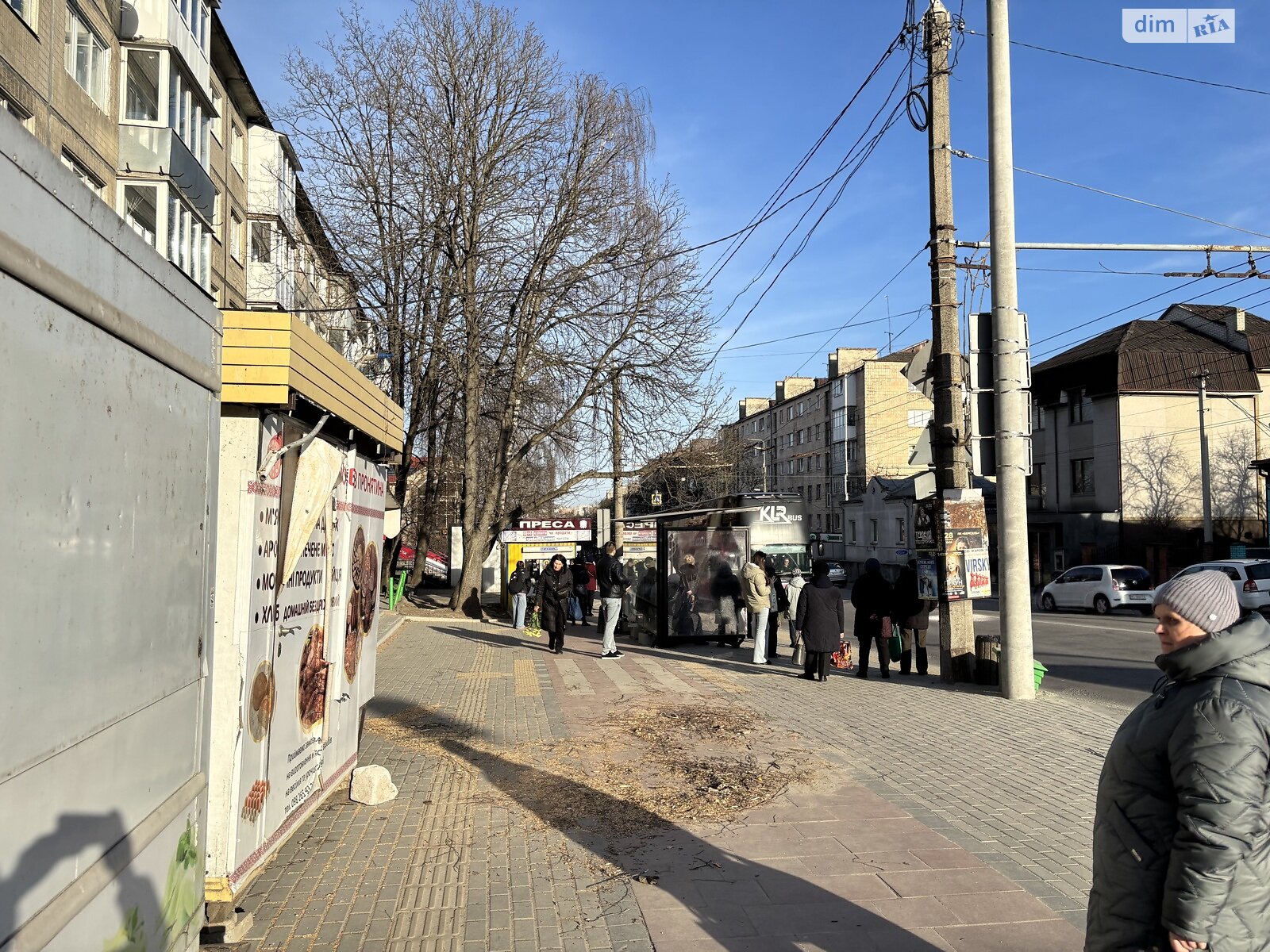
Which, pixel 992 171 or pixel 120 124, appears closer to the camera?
pixel 992 171

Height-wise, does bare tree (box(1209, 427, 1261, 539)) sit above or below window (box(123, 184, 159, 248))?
below

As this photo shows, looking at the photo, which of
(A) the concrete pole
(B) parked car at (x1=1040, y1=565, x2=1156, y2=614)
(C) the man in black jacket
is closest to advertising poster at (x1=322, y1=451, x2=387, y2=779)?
(A) the concrete pole

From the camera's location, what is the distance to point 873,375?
7088 cm

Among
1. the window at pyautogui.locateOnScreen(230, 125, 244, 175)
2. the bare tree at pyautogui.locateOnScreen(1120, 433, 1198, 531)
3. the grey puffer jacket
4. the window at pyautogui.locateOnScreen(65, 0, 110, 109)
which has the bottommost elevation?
the grey puffer jacket

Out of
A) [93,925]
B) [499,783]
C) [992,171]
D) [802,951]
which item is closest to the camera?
[93,925]

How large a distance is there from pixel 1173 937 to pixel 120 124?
26.4m

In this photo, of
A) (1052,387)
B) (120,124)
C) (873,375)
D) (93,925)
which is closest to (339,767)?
(93,925)

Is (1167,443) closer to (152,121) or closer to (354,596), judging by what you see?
(152,121)

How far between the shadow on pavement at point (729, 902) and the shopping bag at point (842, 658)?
6805mm

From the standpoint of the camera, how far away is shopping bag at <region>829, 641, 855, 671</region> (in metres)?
12.4

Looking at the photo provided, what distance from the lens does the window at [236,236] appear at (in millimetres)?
32875

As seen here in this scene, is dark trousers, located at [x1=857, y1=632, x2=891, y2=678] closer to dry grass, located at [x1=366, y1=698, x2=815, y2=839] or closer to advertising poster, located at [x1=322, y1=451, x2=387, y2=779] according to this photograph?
dry grass, located at [x1=366, y1=698, x2=815, y2=839]

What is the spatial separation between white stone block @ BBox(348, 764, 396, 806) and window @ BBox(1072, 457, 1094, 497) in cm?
4297

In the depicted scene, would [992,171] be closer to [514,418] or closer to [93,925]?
[93,925]
